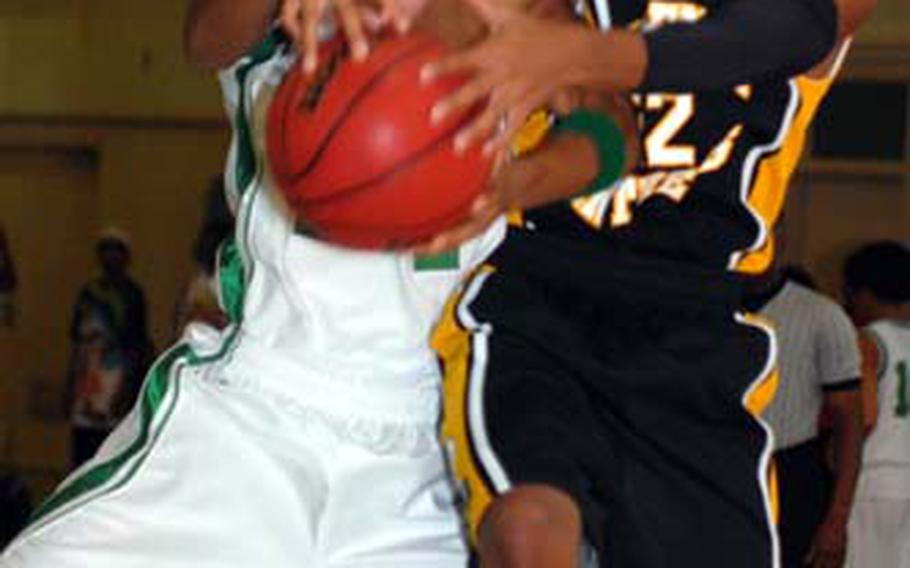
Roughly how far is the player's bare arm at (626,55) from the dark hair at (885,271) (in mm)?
3839

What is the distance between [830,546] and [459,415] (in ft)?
11.9

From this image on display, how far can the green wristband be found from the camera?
9.28 feet

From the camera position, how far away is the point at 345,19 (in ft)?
8.19

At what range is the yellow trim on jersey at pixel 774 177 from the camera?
318 centimetres

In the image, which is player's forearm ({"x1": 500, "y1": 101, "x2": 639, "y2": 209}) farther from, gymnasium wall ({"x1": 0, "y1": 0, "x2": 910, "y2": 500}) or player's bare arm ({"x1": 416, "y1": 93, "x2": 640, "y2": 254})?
gymnasium wall ({"x1": 0, "y1": 0, "x2": 910, "y2": 500})

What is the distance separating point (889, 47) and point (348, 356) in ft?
25.2

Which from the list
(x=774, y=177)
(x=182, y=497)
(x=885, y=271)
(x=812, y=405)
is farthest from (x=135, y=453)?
(x=885, y=271)

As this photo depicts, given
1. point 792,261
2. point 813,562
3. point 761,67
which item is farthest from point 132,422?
point 792,261

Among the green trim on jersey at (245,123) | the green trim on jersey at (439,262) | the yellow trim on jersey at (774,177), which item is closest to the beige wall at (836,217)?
the yellow trim on jersey at (774,177)

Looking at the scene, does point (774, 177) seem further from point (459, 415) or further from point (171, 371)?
point (171, 371)

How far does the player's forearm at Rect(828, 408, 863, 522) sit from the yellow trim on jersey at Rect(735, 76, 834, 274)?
298 cm

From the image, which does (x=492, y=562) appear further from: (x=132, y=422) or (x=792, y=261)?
(x=792, y=261)

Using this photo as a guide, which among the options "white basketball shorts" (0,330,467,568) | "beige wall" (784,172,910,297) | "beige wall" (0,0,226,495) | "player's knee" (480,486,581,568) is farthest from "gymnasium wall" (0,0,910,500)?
"player's knee" (480,486,581,568)

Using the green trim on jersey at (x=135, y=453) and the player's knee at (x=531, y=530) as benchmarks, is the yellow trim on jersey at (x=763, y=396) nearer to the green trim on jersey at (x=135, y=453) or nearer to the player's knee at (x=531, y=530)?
the player's knee at (x=531, y=530)
